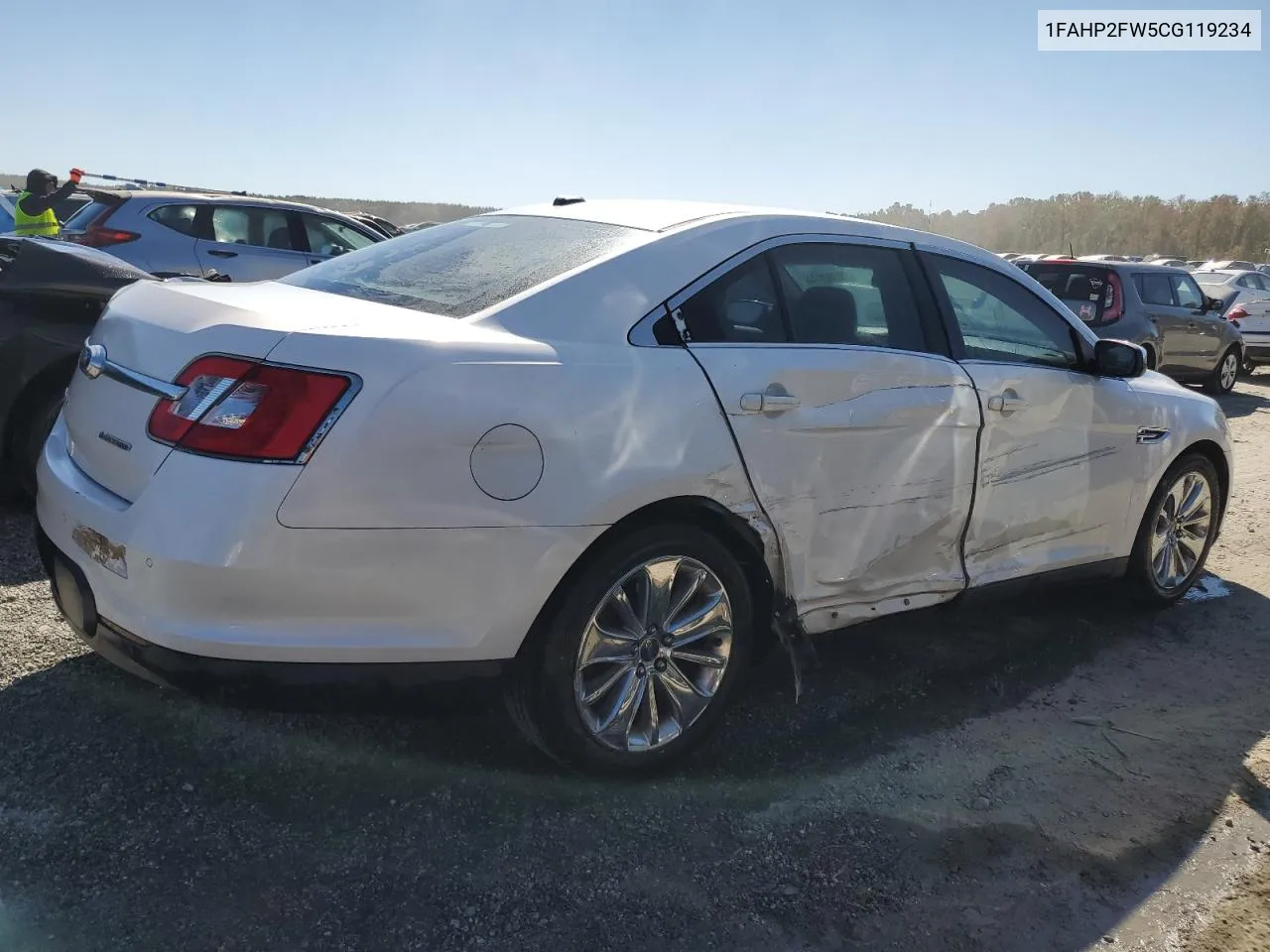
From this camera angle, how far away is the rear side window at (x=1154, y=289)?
1155 centimetres

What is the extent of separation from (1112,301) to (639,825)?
33.0 ft

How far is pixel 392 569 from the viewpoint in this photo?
2.43 m

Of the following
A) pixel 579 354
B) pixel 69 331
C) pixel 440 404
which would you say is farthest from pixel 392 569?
pixel 69 331

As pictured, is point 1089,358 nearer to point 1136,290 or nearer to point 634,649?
point 634,649

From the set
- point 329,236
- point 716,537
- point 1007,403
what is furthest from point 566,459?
point 329,236

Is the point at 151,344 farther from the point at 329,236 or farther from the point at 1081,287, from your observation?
the point at 1081,287

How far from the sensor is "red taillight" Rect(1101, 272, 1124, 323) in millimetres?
11031

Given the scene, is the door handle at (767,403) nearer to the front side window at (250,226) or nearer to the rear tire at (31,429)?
the rear tire at (31,429)

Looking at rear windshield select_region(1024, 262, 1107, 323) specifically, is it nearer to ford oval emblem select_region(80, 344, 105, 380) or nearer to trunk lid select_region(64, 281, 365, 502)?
trunk lid select_region(64, 281, 365, 502)

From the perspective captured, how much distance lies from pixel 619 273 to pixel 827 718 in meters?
1.67

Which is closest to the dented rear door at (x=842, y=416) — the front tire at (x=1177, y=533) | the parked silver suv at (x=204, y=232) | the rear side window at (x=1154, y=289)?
the front tire at (x=1177, y=533)

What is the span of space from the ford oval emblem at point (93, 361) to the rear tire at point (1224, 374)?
1329cm

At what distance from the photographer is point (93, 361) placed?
113 inches

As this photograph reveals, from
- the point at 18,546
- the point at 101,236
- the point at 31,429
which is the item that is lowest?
the point at 18,546
